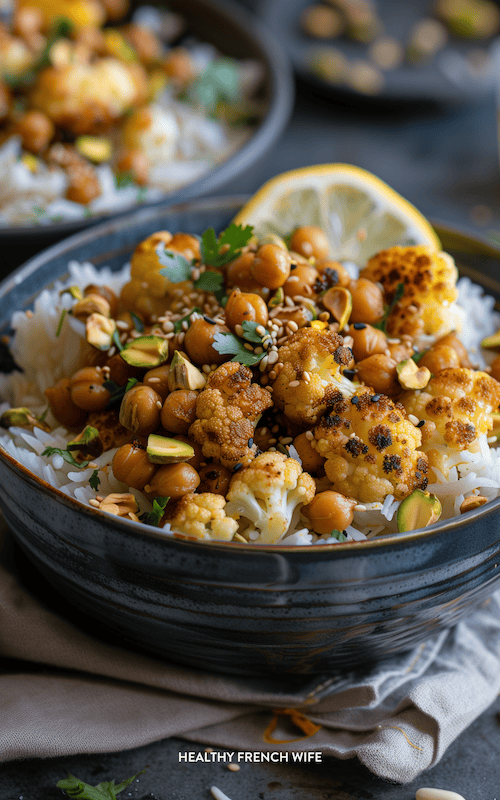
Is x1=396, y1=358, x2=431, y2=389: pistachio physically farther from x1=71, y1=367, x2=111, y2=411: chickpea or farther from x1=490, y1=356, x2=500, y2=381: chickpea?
x1=71, y1=367, x2=111, y2=411: chickpea

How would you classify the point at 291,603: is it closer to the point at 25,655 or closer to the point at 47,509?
the point at 47,509

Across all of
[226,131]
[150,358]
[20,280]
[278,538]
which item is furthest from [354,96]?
[278,538]

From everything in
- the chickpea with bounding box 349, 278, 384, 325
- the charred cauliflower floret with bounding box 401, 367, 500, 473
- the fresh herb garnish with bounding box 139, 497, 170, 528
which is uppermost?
the chickpea with bounding box 349, 278, 384, 325

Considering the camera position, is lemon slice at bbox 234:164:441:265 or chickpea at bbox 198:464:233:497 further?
lemon slice at bbox 234:164:441:265

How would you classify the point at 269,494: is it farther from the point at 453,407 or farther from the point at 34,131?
the point at 34,131

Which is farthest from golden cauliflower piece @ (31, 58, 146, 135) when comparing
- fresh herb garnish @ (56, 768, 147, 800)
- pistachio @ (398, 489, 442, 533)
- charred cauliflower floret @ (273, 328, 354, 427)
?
fresh herb garnish @ (56, 768, 147, 800)

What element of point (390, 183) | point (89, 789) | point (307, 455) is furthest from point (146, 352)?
point (390, 183)

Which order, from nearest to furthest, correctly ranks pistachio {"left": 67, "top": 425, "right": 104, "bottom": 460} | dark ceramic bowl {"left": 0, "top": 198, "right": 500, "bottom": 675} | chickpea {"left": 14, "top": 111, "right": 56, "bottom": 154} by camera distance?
dark ceramic bowl {"left": 0, "top": 198, "right": 500, "bottom": 675}
pistachio {"left": 67, "top": 425, "right": 104, "bottom": 460}
chickpea {"left": 14, "top": 111, "right": 56, "bottom": 154}
